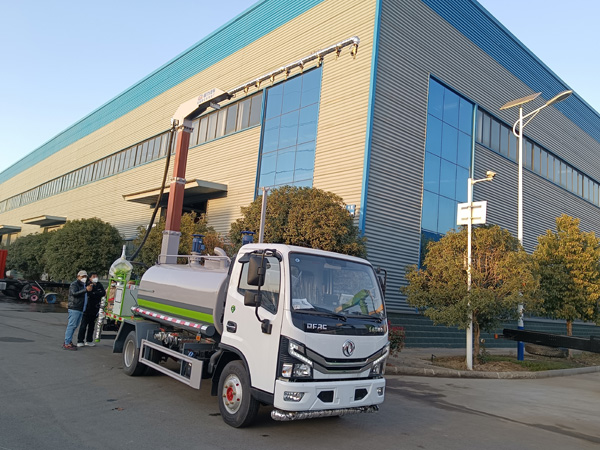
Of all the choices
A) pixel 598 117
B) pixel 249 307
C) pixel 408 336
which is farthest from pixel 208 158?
pixel 598 117

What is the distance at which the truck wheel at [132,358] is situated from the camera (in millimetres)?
7988

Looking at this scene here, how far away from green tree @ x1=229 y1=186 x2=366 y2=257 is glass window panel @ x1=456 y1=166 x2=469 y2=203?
322 inches

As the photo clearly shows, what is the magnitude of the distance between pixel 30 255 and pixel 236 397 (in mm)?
34789

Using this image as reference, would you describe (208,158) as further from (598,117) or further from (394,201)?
(598,117)

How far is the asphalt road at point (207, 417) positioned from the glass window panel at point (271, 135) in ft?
42.2

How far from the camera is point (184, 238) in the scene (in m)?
19.4

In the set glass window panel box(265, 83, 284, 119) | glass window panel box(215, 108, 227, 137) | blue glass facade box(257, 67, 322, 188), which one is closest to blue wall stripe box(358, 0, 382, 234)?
blue glass facade box(257, 67, 322, 188)

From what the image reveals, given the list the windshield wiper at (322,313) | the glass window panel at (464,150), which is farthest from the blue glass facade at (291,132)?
the windshield wiper at (322,313)

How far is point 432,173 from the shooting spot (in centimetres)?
1908

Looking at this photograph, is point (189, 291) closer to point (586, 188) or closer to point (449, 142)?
point (449, 142)

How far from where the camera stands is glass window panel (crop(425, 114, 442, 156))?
19.0m

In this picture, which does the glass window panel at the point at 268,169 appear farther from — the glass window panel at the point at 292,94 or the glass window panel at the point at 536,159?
the glass window panel at the point at 536,159

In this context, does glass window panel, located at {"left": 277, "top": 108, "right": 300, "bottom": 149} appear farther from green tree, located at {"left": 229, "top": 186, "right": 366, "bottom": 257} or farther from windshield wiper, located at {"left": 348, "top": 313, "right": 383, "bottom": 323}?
windshield wiper, located at {"left": 348, "top": 313, "right": 383, "bottom": 323}

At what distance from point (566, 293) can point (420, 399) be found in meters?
11.7
